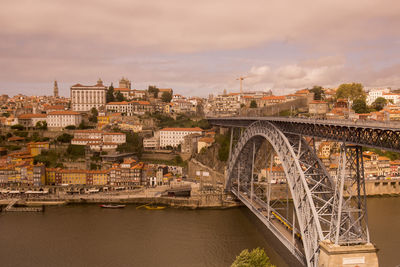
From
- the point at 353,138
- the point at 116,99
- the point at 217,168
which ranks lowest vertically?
the point at 217,168

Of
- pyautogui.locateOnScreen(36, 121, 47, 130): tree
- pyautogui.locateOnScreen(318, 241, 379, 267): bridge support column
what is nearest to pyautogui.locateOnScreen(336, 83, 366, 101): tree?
pyautogui.locateOnScreen(318, 241, 379, 267): bridge support column

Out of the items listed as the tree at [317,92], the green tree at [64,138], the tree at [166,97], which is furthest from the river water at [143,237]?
the tree at [166,97]

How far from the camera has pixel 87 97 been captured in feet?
176

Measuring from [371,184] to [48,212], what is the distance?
2424 centimetres

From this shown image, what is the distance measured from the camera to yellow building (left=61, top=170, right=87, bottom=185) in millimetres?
30953

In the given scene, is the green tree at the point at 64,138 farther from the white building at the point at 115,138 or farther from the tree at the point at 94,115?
the tree at the point at 94,115

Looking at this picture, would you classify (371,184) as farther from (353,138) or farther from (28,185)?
(28,185)

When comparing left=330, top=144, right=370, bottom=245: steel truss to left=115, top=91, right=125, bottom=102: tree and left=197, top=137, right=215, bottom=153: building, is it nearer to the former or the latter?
left=197, top=137, right=215, bottom=153: building

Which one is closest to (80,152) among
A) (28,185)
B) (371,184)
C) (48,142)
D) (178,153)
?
(48,142)

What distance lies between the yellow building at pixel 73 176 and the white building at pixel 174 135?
12200 millimetres

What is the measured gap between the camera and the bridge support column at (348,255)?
10.1 m

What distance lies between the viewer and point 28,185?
30.2 meters

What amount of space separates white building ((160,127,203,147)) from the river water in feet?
54.3

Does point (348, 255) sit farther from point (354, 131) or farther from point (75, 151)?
point (75, 151)
